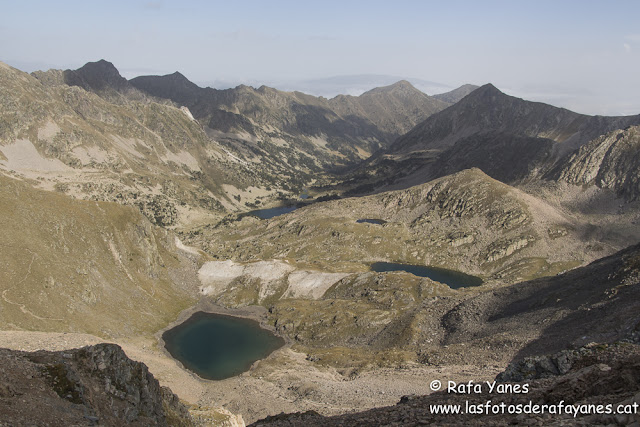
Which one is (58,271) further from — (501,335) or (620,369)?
(620,369)

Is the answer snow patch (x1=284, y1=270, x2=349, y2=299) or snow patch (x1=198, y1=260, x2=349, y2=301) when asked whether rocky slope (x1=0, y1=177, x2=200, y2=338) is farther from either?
snow patch (x1=284, y1=270, x2=349, y2=299)

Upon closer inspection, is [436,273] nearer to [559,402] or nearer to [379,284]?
[379,284]

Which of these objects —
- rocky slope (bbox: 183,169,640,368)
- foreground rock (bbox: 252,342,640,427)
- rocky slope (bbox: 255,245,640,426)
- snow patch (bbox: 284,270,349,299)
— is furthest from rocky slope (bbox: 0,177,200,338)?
foreground rock (bbox: 252,342,640,427)

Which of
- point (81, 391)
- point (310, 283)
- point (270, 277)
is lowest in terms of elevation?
point (310, 283)

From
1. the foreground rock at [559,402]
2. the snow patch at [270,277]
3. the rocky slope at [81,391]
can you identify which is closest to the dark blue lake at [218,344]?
the snow patch at [270,277]

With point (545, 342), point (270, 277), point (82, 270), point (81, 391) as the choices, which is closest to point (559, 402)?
point (81, 391)
